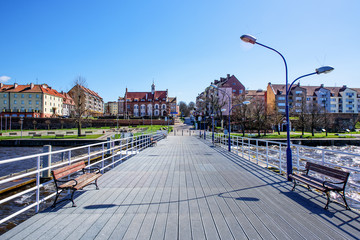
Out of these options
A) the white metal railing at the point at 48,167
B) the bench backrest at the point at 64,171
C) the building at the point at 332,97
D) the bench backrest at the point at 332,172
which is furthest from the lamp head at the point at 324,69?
the building at the point at 332,97

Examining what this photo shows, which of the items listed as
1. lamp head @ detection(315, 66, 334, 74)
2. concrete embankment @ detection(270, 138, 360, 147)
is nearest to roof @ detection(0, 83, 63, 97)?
concrete embankment @ detection(270, 138, 360, 147)

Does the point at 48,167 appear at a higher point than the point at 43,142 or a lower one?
higher

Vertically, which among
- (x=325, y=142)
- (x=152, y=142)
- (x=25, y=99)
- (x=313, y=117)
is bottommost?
(x=325, y=142)

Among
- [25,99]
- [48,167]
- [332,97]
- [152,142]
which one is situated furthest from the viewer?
[332,97]

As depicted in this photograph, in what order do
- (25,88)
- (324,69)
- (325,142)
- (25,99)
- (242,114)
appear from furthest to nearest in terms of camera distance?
1. (25,88)
2. (25,99)
3. (242,114)
4. (325,142)
5. (324,69)

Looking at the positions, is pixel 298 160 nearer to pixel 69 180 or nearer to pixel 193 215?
pixel 193 215

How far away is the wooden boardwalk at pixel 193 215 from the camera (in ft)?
10.7

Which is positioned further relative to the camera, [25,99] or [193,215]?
[25,99]

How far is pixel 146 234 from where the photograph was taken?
322 cm

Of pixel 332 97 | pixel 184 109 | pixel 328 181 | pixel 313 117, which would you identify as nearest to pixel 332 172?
pixel 328 181

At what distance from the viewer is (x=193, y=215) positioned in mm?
3924

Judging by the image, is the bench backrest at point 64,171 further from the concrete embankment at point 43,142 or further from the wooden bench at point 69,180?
the concrete embankment at point 43,142

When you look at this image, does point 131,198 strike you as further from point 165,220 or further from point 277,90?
point 277,90

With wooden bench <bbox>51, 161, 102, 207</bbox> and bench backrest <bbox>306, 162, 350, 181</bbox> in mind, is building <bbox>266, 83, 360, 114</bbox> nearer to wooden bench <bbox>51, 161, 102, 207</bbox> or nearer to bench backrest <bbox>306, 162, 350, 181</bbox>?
bench backrest <bbox>306, 162, 350, 181</bbox>
